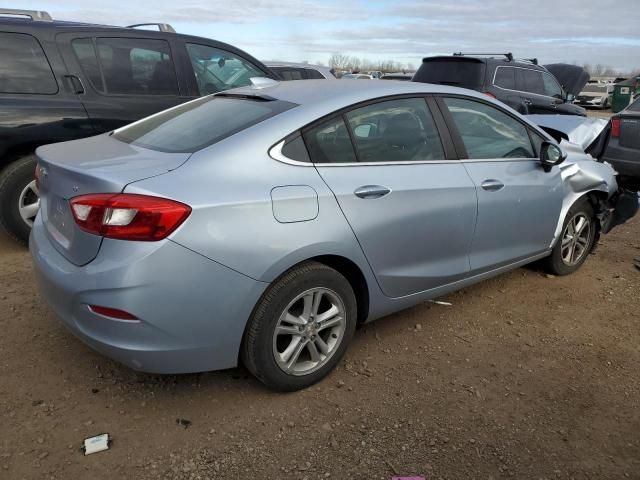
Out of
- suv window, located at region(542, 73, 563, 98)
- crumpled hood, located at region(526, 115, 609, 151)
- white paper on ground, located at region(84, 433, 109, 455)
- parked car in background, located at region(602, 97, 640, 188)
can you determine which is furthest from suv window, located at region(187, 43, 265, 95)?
suv window, located at region(542, 73, 563, 98)

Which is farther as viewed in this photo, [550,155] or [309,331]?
[550,155]

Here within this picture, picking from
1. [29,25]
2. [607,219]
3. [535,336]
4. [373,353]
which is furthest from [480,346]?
[29,25]

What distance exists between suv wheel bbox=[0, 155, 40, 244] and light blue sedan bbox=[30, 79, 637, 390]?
1666mm

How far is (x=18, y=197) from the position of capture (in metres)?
4.52

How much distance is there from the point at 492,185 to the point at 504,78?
24.4 feet

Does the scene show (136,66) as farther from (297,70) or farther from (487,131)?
(297,70)

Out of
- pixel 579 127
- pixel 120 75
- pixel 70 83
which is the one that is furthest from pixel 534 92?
pixel 70 83

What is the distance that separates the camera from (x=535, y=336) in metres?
3.65

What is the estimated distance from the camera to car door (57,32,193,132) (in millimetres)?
4781

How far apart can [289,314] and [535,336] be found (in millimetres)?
1825

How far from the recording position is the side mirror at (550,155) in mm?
3912

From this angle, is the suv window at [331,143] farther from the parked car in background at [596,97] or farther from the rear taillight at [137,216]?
the parked car in background at [596,97]

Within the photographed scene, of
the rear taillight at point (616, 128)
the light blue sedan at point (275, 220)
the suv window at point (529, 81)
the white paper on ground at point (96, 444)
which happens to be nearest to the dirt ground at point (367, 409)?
the white paper on ground at point (96, 444)

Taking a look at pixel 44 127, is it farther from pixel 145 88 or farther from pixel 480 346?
pixel 480 346
